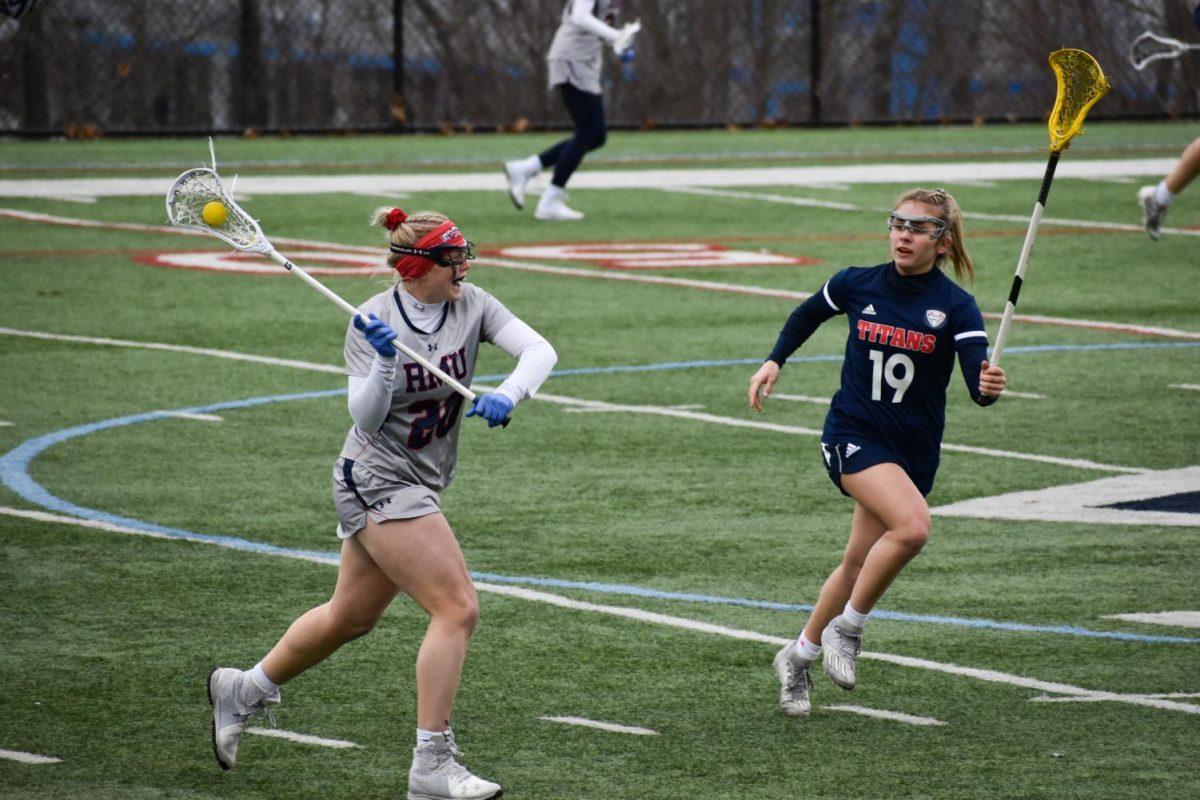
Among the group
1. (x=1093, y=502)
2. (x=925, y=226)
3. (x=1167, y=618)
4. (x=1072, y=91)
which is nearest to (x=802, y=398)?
(x=1093, y=502)

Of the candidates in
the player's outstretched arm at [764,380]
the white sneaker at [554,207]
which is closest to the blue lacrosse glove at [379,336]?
the player's outstretched arm at [764,380]

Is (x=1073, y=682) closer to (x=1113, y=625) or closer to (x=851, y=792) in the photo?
(x=1113, y=625)

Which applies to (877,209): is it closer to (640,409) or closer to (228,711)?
(640,409)

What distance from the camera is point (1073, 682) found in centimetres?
719

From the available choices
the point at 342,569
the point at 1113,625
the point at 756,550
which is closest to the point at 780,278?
the point at 756,550

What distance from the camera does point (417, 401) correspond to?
6.32 meters

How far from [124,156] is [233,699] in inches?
899

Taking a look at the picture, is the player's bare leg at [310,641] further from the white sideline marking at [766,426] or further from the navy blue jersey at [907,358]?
the white sideline marking at [766,426]

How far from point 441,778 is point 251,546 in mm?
3389

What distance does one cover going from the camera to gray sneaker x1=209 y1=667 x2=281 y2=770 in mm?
6281

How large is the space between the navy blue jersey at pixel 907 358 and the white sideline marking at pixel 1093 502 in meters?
2.60

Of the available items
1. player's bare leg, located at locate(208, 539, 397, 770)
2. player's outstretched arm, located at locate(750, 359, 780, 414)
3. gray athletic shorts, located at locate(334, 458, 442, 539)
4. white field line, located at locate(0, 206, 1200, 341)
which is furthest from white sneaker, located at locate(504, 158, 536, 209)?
gray athletic shorts, located at locate(334, 458, 442, 539)

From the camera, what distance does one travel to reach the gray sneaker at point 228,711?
628cm

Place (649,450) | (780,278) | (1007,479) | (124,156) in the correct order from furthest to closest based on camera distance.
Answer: (124,156) < (780,278) < (649,450) < (1007,479)
